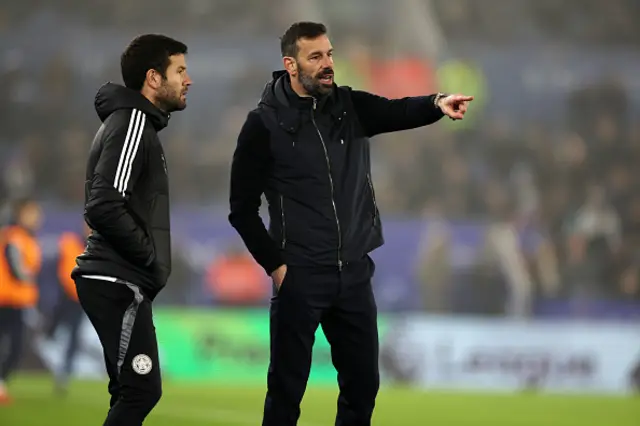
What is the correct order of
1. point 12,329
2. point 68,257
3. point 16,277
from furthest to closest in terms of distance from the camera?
point 68,257 → point 12,329 → point 16,277

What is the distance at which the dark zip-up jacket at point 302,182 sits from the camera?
16.0 ft

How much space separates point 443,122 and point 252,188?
9114mm

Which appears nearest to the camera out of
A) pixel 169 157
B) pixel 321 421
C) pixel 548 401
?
pixel 321 421

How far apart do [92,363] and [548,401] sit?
4.86 meters

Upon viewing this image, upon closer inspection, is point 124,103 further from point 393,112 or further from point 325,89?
point 393,112

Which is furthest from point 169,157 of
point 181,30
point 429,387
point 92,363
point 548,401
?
point 548,401

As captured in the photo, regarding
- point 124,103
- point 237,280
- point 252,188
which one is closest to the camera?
point 124,103

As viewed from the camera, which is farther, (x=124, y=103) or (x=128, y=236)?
(x=124, y=103)

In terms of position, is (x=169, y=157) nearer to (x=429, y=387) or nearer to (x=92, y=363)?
(x=92, y=363)

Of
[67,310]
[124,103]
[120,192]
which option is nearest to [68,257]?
[67,310]

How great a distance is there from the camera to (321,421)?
8867 mm

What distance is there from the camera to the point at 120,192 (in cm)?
439

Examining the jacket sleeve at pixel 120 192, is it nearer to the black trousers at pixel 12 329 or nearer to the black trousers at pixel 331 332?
the black trousers at pixel 331 332

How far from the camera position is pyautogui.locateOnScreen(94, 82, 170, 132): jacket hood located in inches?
179
